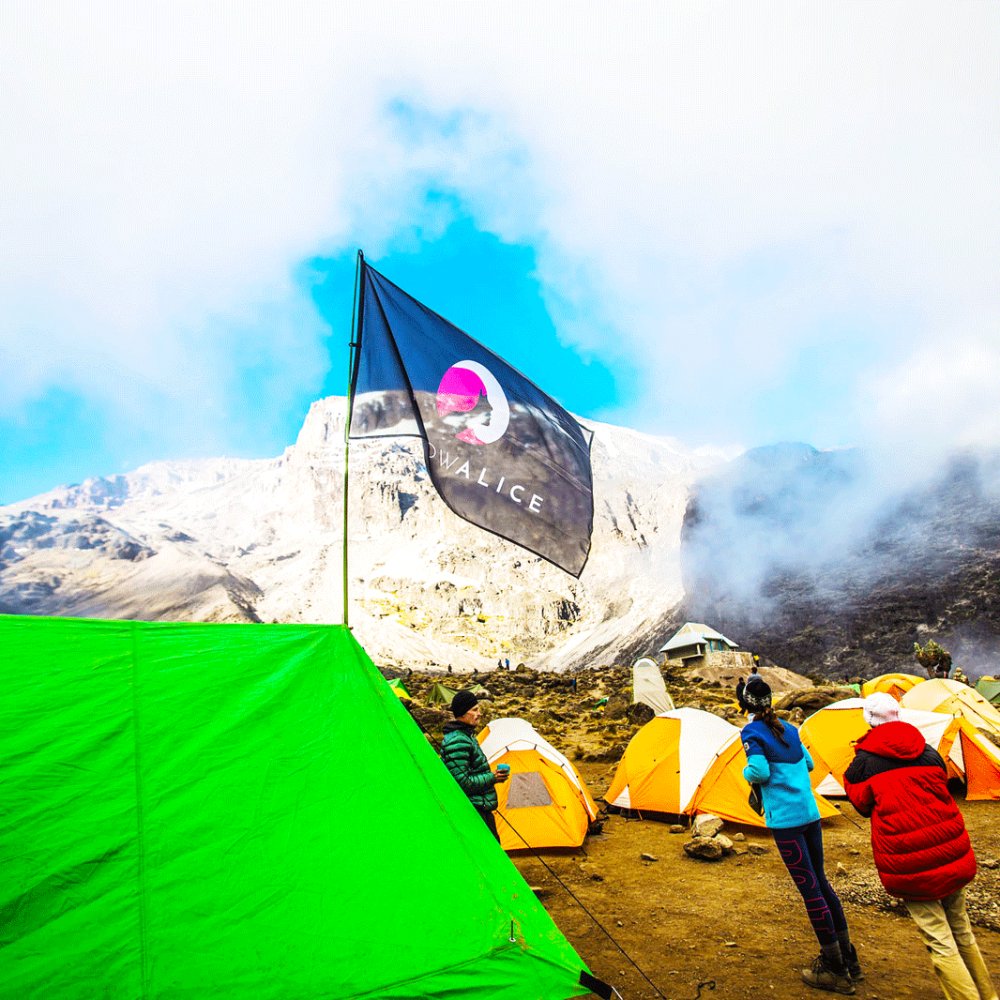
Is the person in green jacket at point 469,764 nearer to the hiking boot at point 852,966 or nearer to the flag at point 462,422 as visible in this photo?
the flag at point 462,422

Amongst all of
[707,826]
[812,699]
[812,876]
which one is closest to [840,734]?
[707,826]

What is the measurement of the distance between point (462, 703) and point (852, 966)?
142 inches

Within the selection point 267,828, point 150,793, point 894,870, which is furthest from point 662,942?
point 150,793

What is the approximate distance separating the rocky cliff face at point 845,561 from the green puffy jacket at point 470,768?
43.2m

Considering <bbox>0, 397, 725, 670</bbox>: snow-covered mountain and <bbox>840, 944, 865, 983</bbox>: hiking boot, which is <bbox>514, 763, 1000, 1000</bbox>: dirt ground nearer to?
<bbox>840, 944, 865, 983</bbox>: hiking boot

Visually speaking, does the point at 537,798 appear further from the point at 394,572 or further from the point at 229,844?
the point at 394,572

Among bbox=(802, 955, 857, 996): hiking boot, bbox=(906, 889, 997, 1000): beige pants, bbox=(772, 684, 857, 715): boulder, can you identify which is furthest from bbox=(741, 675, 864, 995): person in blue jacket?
bbox=(772, 684, 857, 715): boulder

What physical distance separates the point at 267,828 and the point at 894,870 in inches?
146

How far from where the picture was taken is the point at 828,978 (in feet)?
15.2

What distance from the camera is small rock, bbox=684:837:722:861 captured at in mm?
8047

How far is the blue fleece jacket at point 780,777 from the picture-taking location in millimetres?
4598

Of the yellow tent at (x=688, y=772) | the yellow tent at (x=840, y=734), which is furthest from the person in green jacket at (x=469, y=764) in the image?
the yellow tent at (x=840, y=734)

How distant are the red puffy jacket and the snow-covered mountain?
58.9 metres

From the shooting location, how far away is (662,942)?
565 centimetres
